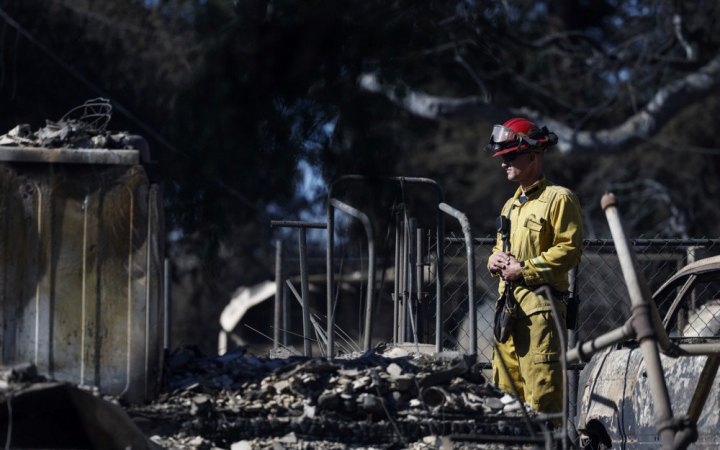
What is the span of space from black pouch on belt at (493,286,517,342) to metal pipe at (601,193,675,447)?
5.69 feet

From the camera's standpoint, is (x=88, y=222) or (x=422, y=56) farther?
(x=422, y=56)

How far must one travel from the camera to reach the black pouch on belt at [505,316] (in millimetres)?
6027

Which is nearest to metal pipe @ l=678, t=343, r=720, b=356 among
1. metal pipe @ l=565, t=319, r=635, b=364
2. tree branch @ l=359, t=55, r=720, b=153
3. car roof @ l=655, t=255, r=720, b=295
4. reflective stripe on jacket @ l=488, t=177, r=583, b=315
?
metal pipe @ l=565, t=319, r=635, b=364

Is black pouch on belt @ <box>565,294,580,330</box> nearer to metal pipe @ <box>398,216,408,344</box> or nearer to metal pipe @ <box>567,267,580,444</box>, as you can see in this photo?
metal pipe @ <box>398,216,408,344</box>

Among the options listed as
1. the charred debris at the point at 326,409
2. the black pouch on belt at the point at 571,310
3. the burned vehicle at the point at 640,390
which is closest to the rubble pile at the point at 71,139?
the charred debris at the point at 326,409

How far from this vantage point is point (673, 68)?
1675cm

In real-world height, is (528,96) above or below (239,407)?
above

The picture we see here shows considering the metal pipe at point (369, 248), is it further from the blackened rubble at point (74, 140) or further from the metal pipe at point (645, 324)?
the metal pipe at point (645, 324)

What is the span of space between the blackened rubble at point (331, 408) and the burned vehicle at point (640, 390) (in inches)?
49.1

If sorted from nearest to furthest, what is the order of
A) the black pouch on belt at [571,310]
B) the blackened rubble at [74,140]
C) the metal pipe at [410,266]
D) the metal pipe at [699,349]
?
the metal pipe at [699,349], the blackened rubble at [74,140], the black pouch on belt at [571,310], the metal pipe at [410,266]

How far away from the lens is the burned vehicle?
5.77 metres

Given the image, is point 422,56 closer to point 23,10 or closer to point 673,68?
point 673,68

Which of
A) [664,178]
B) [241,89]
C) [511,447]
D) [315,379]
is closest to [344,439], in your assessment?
[315,379]

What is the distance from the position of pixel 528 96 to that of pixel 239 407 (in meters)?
13.6
